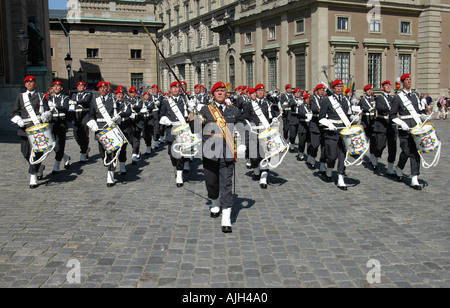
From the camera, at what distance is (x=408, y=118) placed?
9.07 metres

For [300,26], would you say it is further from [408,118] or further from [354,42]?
[408,118]

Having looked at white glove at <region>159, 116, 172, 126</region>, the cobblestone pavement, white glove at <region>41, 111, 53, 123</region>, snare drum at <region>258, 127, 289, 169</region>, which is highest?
white glove at <region>41, 111, 53, 123</region>

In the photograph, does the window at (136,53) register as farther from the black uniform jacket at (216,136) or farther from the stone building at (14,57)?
the black uniform jacket at (216,136)

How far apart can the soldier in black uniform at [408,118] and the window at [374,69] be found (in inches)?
1079

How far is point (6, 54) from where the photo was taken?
21.9 meters

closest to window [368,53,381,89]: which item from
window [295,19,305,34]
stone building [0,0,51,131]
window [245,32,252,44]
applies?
window [295,19,305,34]

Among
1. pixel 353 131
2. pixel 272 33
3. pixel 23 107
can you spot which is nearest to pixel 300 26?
pixel 272 33

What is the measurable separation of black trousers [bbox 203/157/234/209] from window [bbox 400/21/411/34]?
1348 inches

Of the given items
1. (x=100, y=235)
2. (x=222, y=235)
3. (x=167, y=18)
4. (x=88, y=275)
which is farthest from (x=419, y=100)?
(x=167, y=18)

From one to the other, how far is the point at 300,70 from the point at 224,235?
31025 millimetres

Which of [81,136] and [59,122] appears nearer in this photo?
[59,122]

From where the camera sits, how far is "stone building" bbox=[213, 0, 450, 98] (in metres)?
33.1

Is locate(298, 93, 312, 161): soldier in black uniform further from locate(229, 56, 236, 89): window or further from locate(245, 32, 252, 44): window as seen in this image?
locate(229, 56, 236, 89): window
